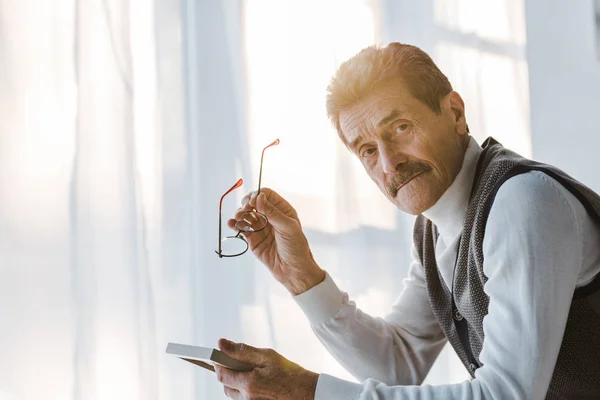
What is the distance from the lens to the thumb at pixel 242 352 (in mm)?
1043

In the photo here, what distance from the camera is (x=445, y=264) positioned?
4.24 ft

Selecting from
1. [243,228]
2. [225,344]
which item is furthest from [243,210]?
[225,344]

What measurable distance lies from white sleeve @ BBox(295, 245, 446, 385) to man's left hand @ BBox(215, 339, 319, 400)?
341 millimetres

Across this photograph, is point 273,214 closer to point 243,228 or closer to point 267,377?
point 243,228

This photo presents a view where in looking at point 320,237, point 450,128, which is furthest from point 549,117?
point 450,128

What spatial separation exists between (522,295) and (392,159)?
34cm

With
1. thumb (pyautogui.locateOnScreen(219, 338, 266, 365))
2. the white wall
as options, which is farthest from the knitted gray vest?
the white wall

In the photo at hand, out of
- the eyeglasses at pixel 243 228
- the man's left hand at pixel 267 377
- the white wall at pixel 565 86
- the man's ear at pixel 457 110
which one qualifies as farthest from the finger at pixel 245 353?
the white wall at pixel 565 86

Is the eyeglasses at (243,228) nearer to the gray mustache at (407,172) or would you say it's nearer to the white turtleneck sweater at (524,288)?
the gray mustache at (407,172)

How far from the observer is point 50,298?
1.31 m

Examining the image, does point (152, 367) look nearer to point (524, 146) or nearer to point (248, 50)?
point (248, 50)

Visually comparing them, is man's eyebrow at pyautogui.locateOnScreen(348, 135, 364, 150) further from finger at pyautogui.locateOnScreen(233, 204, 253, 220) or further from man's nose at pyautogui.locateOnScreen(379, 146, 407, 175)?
finger at pyautogui.locateOnScreen(233, 204, 253, 220)

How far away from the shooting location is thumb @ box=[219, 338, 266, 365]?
104 cm

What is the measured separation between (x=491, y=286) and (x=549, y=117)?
1631 millimetres
